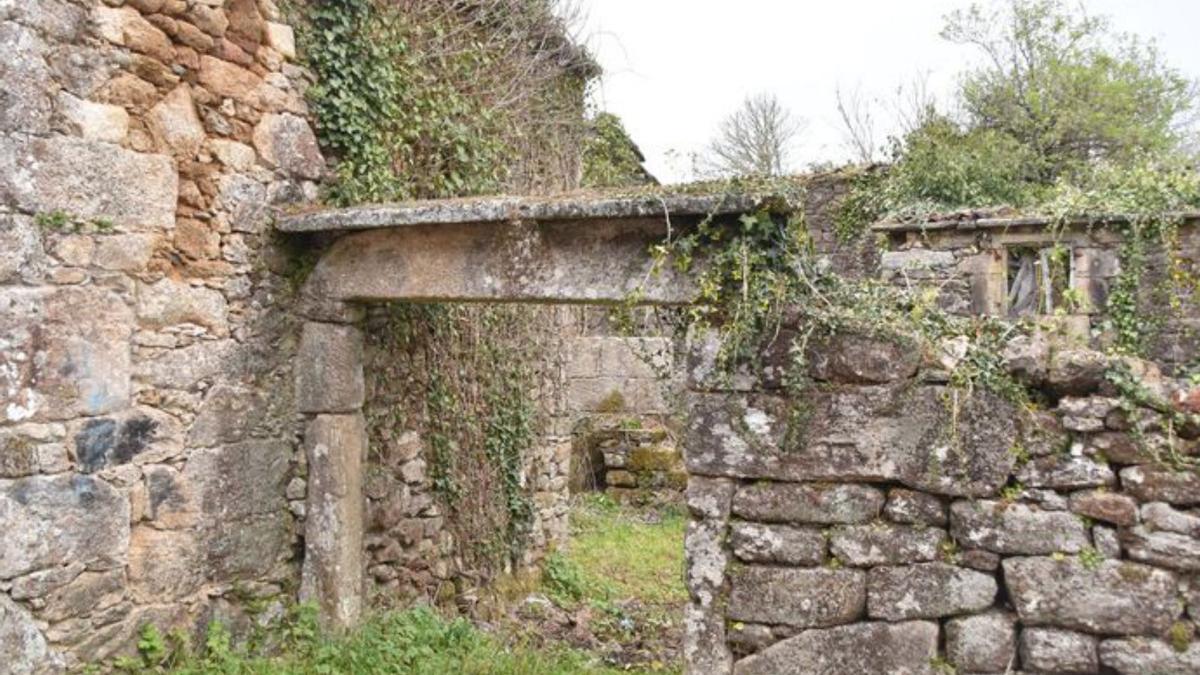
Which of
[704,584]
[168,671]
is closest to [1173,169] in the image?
[704,584]

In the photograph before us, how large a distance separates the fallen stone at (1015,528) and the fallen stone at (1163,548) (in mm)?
132

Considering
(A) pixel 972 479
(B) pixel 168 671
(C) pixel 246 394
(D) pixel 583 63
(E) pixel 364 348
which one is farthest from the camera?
(D) pixel 583 63

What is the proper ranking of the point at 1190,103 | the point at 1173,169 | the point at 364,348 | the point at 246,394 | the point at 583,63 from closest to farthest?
the point at 246,394 < the point at 364,348 < the point at 583,63 < the point at 1173,169 < the point at 1190,103

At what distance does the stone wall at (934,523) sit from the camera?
2.73 metres

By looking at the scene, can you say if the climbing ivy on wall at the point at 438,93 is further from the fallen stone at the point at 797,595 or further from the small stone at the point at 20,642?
the fallen stone at the point at 797,595

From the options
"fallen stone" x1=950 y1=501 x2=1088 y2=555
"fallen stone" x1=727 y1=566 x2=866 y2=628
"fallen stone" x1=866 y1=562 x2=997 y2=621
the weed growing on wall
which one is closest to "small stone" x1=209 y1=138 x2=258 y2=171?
the weed growing on wall

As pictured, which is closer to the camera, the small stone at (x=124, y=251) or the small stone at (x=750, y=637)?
the small stone at (x=750, y=637)

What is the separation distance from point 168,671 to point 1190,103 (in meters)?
19.5

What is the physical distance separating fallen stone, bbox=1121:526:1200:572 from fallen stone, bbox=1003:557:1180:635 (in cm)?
3

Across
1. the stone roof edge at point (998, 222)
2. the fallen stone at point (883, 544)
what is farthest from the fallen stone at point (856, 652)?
the stone roof edge at point (998, 222)

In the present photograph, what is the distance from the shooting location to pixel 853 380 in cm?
307

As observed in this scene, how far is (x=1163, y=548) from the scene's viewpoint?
2.69 metres

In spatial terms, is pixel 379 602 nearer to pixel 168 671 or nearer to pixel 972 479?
pixel 168 671

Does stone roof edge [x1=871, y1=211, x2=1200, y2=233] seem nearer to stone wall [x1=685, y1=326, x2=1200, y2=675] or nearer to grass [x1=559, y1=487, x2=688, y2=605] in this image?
grass [x1=559, y1=487, x2=688, y2=605]
